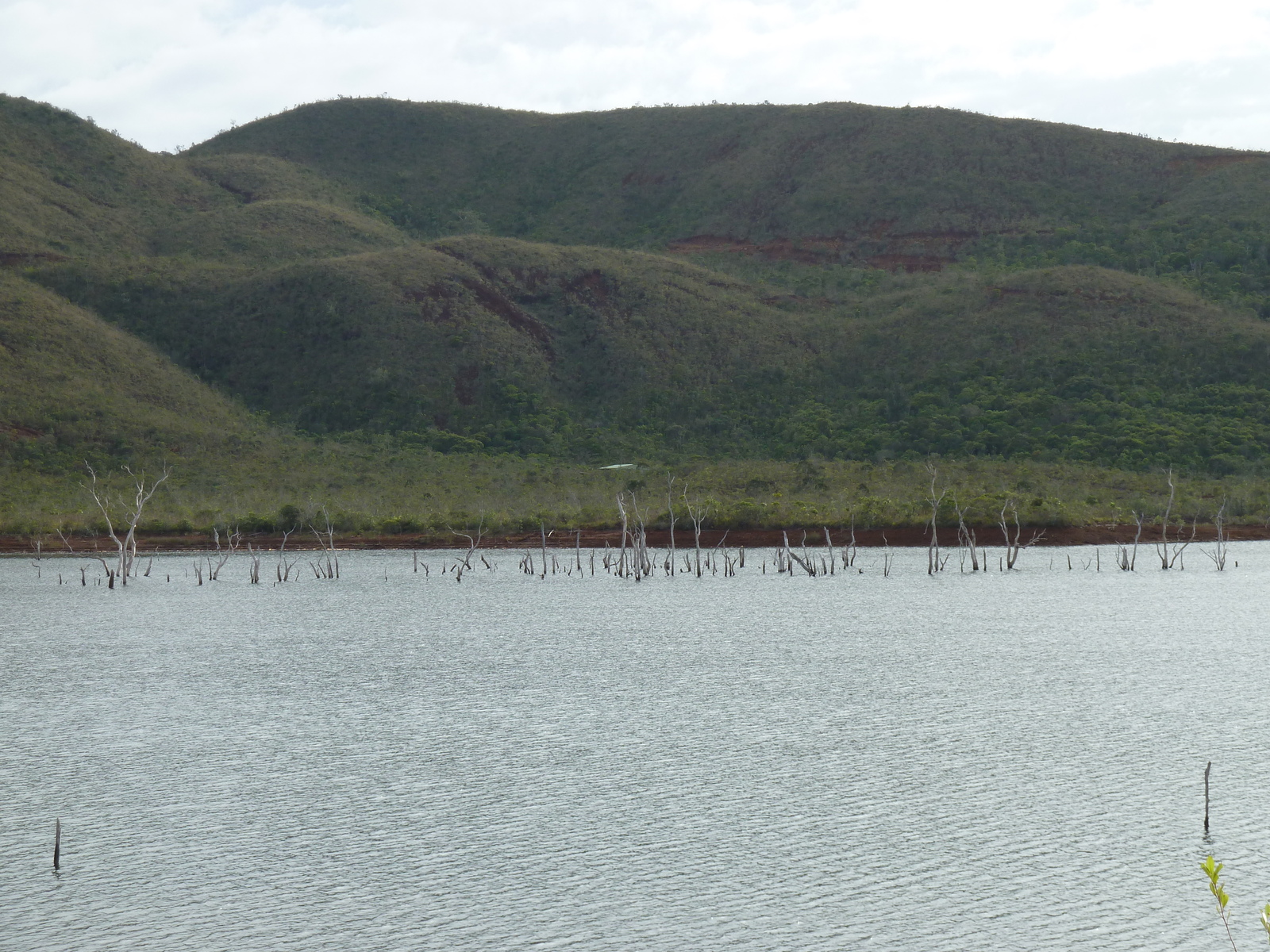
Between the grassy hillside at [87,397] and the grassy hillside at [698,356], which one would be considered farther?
the grassy hillside at [698,356]

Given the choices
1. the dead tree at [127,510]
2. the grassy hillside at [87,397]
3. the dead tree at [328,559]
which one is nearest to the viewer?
the dead tree at [127,510]

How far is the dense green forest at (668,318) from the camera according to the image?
232ft

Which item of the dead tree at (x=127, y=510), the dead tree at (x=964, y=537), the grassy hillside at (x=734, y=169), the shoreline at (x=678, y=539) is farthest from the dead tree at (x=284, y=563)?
the grassy hillside at (x=734, y=169)

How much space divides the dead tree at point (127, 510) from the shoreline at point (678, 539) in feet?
5.17

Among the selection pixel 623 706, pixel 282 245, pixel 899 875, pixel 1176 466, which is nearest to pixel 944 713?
pixel 623 706

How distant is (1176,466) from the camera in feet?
220

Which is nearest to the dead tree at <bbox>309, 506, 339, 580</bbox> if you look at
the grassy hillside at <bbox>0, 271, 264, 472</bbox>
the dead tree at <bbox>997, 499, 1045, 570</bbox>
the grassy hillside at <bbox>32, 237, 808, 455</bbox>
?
the grassy hillside at <bbox>0, 271, 264, 472</bbox>

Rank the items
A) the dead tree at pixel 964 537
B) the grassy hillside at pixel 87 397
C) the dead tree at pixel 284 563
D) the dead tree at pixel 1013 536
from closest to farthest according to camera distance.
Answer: the dead tree at pixel 284 563
the dead tree at pixel 1013 536
the dead tree at pixel 964 537
the grassy hillside at pixel 87 397

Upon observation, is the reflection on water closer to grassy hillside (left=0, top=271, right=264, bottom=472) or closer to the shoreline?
the shoreline

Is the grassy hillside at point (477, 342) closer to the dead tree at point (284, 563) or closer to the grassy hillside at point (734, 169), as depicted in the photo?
the grassy hillside at point (734, 169)

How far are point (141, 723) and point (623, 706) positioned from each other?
7084 mm

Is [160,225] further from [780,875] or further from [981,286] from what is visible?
[780,875]

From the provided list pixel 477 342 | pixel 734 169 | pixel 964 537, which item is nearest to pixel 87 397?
pixel 477 342

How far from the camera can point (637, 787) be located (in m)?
14.9
